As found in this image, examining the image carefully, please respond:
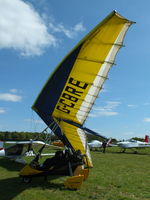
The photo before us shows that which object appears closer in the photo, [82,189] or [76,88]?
[76,88]

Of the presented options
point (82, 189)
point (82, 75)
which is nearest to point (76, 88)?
point (82, 75)

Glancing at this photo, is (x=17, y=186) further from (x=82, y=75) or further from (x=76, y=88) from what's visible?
(x=82, y=75)

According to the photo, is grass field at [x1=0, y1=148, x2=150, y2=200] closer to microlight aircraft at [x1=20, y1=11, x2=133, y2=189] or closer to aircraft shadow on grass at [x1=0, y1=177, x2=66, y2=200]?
aircraft shadow on grass at [x1=0, y1=177, x2=66, y2=200]

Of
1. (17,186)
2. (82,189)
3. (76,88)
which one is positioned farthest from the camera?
(17,186)

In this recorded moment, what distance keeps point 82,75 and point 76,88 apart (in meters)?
0.56

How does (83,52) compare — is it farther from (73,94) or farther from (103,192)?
(103,192)

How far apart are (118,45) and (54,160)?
444cm

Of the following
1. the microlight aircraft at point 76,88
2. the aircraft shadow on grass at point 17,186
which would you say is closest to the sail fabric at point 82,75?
the microlight aircraft at point 76,88

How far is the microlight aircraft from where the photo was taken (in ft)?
17.7

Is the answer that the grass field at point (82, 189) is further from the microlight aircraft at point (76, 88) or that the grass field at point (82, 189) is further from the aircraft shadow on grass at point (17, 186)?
the microlight aircraft at point (76, 88)

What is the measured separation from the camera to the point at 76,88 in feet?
22.3

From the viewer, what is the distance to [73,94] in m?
6.93

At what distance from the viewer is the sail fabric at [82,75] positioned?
5.30 meters

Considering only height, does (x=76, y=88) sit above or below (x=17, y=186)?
above
